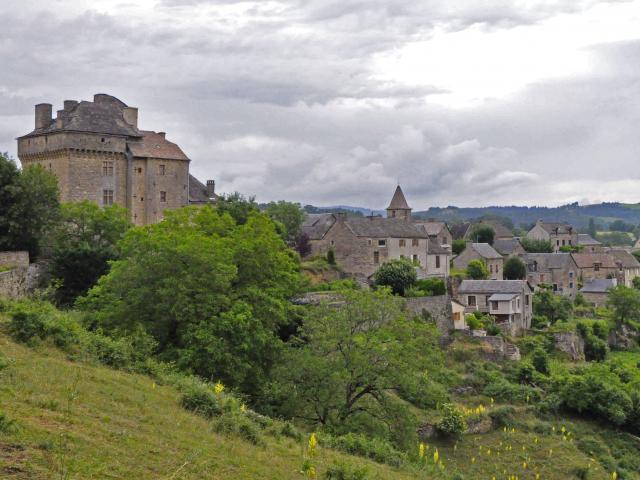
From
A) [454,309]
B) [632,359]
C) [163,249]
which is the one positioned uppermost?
[163,249]

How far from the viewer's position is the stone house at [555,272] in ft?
310

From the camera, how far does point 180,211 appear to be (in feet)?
132

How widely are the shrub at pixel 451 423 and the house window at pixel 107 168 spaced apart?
3071 cm

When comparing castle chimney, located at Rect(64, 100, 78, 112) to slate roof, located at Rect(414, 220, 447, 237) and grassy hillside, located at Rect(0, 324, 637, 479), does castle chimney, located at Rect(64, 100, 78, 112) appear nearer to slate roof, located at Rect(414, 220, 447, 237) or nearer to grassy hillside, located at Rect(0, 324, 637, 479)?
grassy hillside, located at Rect(0, 324, 637, 479)

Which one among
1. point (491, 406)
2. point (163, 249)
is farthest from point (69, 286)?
point (491, 406)

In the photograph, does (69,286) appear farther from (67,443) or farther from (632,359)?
(632,359)

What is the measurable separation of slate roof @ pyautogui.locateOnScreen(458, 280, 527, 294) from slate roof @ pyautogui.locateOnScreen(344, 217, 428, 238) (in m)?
6.82

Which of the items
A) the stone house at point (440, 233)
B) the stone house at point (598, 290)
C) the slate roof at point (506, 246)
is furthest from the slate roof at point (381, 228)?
the stone house at point (598, 290)

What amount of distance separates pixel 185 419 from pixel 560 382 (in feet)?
121

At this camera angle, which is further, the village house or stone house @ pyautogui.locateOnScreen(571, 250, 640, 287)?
stone house @ pyautogui.locateOnScreen(571, 250, 640, 287)

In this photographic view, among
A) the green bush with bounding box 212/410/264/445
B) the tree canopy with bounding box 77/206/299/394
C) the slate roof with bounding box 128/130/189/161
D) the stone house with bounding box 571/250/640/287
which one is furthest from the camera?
the stone house with bounding box 571/250/640/287

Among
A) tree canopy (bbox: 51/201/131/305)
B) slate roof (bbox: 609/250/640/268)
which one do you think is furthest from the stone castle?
slate roof (bbox: 609/250/640/268)

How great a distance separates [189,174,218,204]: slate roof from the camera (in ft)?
206

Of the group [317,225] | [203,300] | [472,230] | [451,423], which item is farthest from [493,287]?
[472,230]
